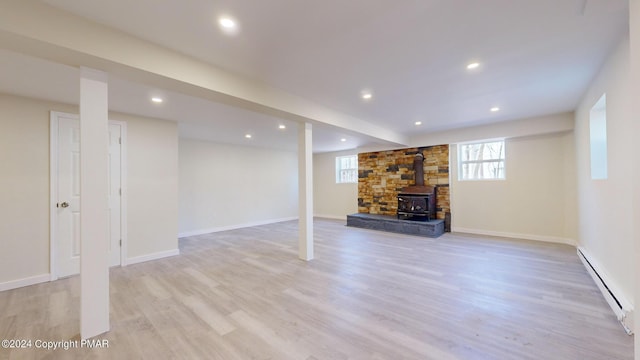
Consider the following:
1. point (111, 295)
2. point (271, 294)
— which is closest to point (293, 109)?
point (271, 294)

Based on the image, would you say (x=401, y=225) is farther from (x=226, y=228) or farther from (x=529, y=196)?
(x=226, y=228)

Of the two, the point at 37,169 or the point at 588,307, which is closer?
the point at 588,307

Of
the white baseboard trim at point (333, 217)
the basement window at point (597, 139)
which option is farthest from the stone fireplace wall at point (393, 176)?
the basement window at point (597, 139)

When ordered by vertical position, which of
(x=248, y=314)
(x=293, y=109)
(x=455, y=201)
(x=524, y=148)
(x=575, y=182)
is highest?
(x=293, y=109)

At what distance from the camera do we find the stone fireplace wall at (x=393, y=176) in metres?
6.36

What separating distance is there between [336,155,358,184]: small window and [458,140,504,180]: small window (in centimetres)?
330

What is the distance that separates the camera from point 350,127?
4582 mm

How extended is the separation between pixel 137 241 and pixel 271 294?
9.32ft

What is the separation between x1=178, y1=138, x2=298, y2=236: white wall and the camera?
6.28 meters

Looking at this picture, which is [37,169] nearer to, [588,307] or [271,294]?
[271,294]

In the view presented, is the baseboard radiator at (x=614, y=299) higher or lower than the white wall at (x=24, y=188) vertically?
lower

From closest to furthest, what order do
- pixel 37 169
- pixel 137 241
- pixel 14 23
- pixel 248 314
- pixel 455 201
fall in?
pixel 14 23 < pixel 248 314 < pixel 37 169 < pixel 137 241 < pixel 455 201

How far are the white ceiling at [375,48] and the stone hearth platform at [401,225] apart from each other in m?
2.92

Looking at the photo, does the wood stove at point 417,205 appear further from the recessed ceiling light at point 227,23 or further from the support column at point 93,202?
the support column at point 93,202
